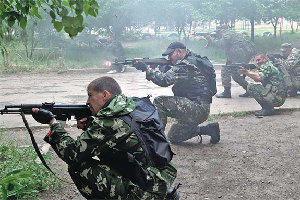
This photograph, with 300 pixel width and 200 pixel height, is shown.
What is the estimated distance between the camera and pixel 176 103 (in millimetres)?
5695

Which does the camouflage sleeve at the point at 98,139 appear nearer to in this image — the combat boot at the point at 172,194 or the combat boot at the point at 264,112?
the combat boot at the point at 172,194

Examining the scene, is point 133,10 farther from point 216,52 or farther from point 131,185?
point 131,185

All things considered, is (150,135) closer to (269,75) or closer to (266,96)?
(266,96)

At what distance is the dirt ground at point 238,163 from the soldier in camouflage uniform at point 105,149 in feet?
4.57

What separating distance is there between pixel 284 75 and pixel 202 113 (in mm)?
3875

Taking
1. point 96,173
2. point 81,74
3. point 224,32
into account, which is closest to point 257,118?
point 224,32

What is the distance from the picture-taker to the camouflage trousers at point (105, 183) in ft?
9.16

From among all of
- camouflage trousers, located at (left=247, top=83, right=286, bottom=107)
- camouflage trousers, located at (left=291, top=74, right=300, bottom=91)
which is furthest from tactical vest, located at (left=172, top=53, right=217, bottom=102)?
camouflage trousers, located at (left=291, top=74, right=300, bottom=91)

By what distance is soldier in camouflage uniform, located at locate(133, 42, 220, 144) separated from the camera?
18.7 feet

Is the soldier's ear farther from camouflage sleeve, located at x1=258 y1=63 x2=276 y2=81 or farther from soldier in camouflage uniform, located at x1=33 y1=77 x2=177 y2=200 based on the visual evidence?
camouflage sleeve, located at x1=258 y1=63 x2=276 y2=81

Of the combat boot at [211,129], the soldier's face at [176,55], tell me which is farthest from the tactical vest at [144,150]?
the soldier's face at [176,55]

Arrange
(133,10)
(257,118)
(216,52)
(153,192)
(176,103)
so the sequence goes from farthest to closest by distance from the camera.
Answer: (133,10) < (216,52) < (257,118) < (176,103) < (153,192)

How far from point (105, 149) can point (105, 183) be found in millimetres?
270

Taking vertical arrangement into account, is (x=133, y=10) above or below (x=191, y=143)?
above
